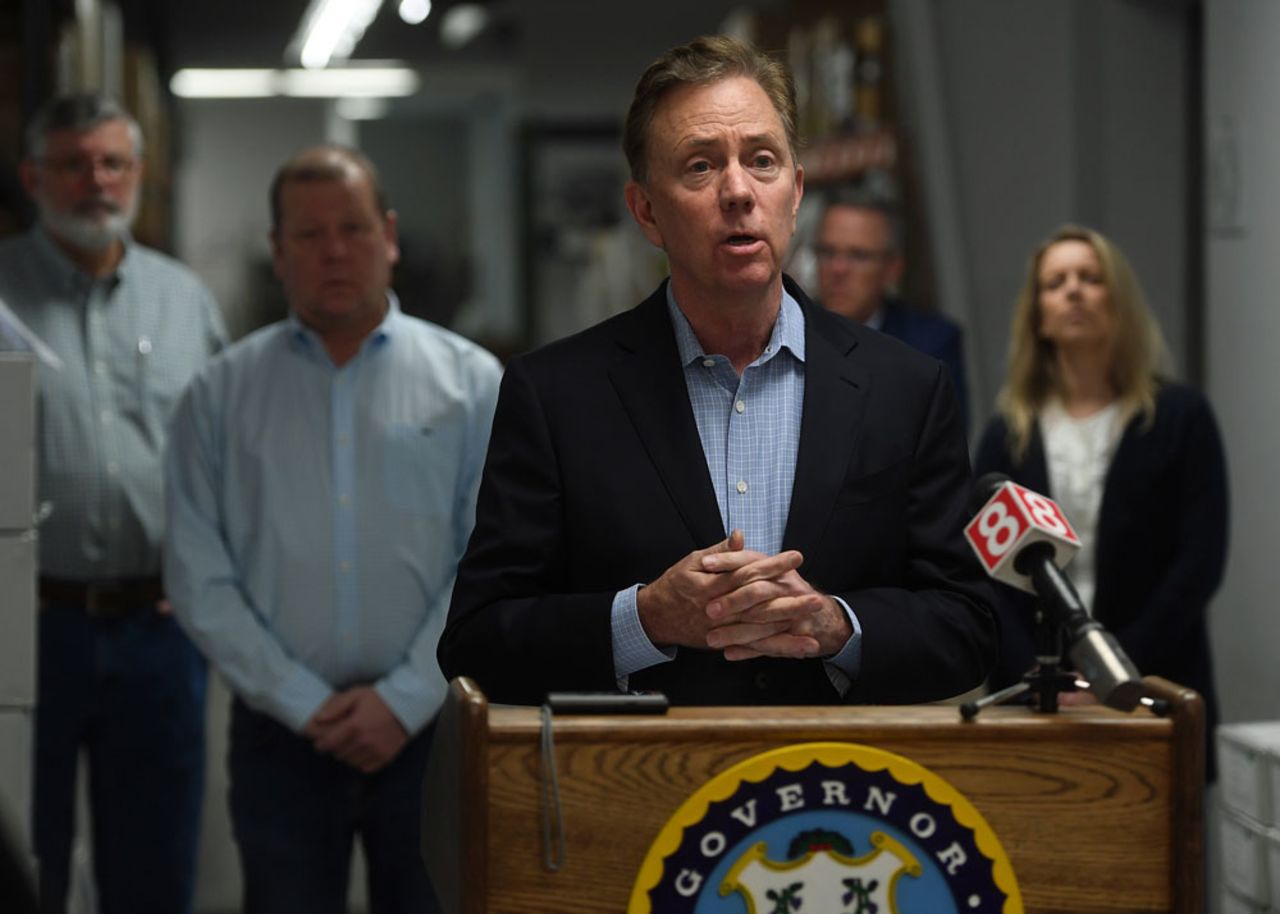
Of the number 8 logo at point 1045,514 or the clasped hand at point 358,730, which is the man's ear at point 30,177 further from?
the number 8 logo at point 1045,514

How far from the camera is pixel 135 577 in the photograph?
11.7 feet

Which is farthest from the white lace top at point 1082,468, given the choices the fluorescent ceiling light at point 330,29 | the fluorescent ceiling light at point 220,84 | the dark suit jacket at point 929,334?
the fluorescent ceiling light at point 220,84

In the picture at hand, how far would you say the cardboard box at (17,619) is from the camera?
122 inches

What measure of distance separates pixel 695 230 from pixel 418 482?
1.27 m

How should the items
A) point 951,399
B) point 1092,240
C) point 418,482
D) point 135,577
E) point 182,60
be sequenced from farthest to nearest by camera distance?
1. point 182,60
2. point 1092,240
3. point 135,577
4. point 418,482
5. point 951,399

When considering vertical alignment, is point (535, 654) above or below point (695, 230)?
below

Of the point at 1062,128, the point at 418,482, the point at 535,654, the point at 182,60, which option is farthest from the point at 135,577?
the point at 182,60

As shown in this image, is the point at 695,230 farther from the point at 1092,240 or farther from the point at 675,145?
the point at 1092,240

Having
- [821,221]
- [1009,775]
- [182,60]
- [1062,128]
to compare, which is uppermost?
[182,60]

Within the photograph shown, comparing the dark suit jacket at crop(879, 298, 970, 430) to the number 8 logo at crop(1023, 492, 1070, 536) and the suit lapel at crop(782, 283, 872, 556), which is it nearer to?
the suit lapel at crop(782, 283, 872, 556)

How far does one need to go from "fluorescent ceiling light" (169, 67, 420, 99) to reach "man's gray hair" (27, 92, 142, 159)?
28.0 feet

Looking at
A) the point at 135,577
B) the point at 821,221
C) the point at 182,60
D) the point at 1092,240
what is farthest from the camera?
the point at 182,60

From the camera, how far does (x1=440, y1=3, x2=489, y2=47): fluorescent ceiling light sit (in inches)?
470

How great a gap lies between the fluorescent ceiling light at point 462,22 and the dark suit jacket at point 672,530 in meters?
10.3
